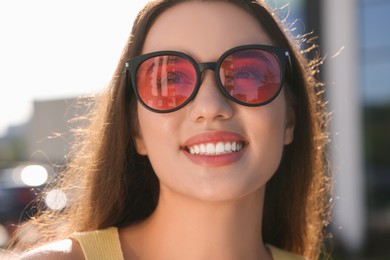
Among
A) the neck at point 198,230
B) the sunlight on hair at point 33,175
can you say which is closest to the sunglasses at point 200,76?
the neck at point 198,230

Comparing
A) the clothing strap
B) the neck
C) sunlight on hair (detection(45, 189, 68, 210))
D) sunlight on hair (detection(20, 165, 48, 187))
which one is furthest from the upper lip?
sunlight on hair (detection(20, 165, 48, 187))

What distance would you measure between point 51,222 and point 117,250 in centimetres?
46

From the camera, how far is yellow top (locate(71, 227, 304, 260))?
2133 mm

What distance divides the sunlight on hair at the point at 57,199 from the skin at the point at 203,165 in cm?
38

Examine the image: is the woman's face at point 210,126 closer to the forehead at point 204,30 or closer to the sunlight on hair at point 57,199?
the forehead at point 204,30

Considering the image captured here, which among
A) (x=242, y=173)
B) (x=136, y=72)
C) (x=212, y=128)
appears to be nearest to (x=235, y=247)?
(x=242, y=173)

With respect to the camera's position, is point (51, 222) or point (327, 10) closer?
point (51, 222)

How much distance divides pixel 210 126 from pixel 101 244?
54 centimetres

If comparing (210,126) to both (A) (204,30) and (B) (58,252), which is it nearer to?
(A) (204,30)

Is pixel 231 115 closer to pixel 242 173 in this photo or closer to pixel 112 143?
pixel 242 173

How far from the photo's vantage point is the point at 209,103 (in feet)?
6.65

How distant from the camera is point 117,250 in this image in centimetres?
220

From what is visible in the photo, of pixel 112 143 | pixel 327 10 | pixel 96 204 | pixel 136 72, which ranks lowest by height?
pixel 96 204

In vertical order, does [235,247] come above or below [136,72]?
below
